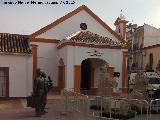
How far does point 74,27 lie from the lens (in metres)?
30.7

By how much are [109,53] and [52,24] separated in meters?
5.87

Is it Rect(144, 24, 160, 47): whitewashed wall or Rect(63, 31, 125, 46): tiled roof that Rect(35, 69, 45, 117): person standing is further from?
Rect(144, 24, 160, 47): whitewashed wall

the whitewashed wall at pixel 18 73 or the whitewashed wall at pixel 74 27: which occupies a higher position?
the whitewashed wall at pixel 74 27

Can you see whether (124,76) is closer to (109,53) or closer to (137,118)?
(109,53)

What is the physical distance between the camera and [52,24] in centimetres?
2983

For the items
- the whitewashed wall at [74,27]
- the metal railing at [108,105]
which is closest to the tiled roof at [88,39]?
the whitewashed wall at [74,27]

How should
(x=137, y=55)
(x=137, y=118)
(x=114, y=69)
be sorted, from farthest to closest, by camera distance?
(x=137, y=55) < (x=114, y=69) < (x=137, y=118)

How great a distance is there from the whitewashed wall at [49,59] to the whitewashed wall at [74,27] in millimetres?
887

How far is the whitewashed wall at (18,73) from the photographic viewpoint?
26859 millimetres

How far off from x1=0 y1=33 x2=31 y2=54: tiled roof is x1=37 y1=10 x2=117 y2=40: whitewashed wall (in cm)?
161

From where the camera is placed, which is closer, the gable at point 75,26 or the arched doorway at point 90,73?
the gable at point 75,26

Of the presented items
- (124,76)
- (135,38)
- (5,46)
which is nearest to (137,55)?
(135,38)

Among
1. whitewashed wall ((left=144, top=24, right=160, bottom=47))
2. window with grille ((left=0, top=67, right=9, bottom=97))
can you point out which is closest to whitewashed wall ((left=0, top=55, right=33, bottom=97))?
window with grille ((left=0, top=67, right=9, bottom=97))

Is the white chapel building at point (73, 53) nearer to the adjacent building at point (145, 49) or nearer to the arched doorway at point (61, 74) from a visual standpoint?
the arched doorway at point (61, 74)
